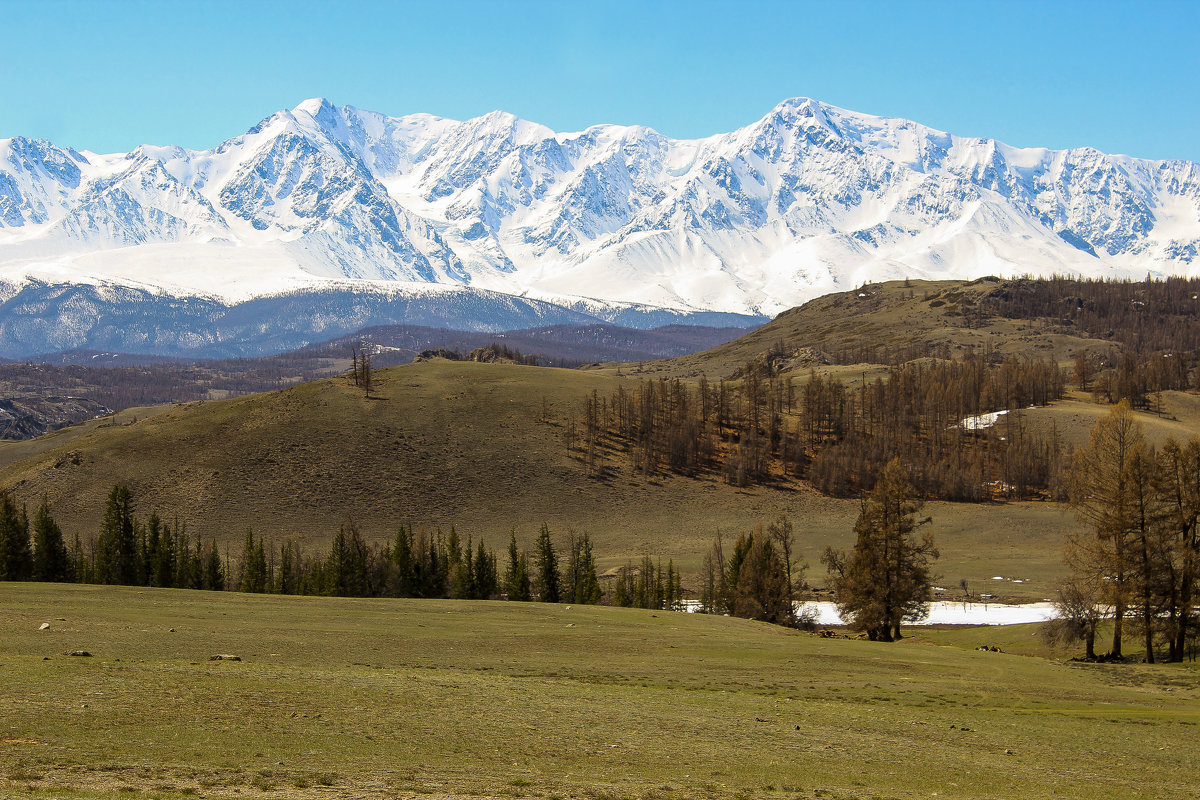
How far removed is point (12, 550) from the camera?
82.6 m

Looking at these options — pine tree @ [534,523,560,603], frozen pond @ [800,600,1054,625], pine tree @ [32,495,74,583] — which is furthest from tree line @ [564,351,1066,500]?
pine tree @ [32,495,74,583]

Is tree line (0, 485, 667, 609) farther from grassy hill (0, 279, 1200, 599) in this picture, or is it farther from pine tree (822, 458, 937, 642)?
grassy hill (0, 279, 1200, 599)

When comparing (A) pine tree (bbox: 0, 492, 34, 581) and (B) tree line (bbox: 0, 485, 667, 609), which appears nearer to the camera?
(A) pine tree (bbox: 0, 492, 34, 581)

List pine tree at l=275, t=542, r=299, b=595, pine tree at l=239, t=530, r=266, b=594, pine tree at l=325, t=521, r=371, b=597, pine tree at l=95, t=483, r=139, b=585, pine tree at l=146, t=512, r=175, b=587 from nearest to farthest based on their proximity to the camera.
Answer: pine tree at l=146, t=512, r=175, b=587 < pine tree at l=95, t=483, r=139, b=585 < pine tree at l=325, t=521, r=371, b=597 < pine tree at l=239, t=530, r=266, b=594 < pine tree at l=275, t=542, r=299, b=595

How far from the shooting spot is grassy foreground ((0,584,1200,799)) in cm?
2342

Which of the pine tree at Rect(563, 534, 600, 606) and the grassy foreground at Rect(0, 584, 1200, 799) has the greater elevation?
the grassy foreground at Rect(0, 584, 1200, 799)

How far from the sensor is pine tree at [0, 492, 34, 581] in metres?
82.0

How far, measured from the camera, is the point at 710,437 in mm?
194375

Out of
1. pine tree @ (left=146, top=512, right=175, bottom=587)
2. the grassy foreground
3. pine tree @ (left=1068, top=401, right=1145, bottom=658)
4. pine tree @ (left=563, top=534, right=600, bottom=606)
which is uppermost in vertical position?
pine tree @ (left=1068, top=401, right=1145, bottom=658)

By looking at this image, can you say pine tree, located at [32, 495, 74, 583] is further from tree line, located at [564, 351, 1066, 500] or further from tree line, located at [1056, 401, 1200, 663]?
tree line, located at [564, 351, 1066, 500]

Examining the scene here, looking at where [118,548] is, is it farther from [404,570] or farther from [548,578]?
[548,578]

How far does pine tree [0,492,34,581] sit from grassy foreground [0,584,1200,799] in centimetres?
3677

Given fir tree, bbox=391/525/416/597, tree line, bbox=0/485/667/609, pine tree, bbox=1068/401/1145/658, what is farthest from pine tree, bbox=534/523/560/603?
pine tree, bbox=1068/401/1145/658

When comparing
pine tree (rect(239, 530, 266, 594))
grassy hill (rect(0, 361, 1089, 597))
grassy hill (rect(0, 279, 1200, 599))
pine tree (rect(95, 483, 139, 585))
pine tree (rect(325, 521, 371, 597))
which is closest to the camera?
pine tree (rect(95, 483, 139, 585))
